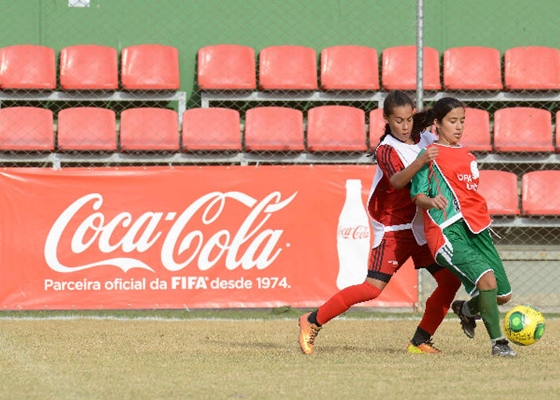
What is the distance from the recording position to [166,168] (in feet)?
33.8

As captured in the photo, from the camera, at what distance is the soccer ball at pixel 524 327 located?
21.6ft

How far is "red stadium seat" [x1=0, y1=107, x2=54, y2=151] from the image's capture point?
1198cm

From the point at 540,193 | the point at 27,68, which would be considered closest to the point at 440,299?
the point at 540,193

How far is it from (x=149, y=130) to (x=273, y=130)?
1396 millimetres

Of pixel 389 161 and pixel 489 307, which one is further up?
pixel 389 161

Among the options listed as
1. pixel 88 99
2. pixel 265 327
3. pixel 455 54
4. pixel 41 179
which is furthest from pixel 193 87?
pixel 265 327

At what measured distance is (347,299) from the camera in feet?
22.5

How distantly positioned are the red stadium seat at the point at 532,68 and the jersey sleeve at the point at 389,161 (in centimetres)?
696

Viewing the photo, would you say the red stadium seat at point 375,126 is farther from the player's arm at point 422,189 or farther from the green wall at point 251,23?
the player's arm at point 422,189

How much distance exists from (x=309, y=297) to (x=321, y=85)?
147 inches

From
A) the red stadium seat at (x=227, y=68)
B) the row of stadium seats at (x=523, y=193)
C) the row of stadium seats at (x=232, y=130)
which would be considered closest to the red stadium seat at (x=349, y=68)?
the row of stadium seats at (x=232, y=130)

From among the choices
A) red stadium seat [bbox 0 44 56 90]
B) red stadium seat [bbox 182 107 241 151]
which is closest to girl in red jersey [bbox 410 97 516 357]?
red stadium seat [bbox 182 107 241 151]

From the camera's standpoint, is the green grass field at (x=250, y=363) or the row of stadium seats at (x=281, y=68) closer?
the green grass field at (x=250, y=363)

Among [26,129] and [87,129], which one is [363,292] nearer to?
[87,129]
